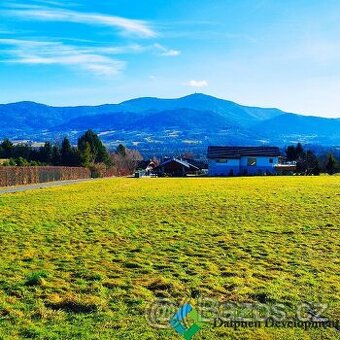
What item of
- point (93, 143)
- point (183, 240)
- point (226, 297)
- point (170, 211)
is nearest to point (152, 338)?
point (226, 297)

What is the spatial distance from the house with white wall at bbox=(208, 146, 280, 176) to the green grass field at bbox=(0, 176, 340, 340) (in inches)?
2323

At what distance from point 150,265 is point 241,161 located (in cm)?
6986

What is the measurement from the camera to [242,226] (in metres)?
15.3

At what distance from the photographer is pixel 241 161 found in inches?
3093

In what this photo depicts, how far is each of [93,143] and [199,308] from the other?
85.0 metres

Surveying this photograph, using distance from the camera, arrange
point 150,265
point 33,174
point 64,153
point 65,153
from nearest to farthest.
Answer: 1. point 150,265
2. point 33,174
3. point 65,153
4. point 64,153

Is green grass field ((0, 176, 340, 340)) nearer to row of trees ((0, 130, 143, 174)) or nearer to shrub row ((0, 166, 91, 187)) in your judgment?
shrub row ((0, 166, 91, 187))

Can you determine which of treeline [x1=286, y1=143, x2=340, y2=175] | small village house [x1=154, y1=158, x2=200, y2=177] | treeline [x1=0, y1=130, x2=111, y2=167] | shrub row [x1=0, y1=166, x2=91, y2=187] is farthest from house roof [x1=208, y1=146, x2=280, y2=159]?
shrub row [x1=0, y1=166, x2=91, y2=187]

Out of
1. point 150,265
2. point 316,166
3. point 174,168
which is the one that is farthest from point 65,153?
point 150,265

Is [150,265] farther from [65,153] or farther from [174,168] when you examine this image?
[174,168]

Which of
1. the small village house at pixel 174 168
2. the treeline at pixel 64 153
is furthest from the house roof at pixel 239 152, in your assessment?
the treeline at pixel 64 153

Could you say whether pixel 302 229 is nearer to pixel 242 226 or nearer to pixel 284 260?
pixel 242 226

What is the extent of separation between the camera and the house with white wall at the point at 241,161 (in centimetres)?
7806

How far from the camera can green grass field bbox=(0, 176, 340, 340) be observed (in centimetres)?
675
